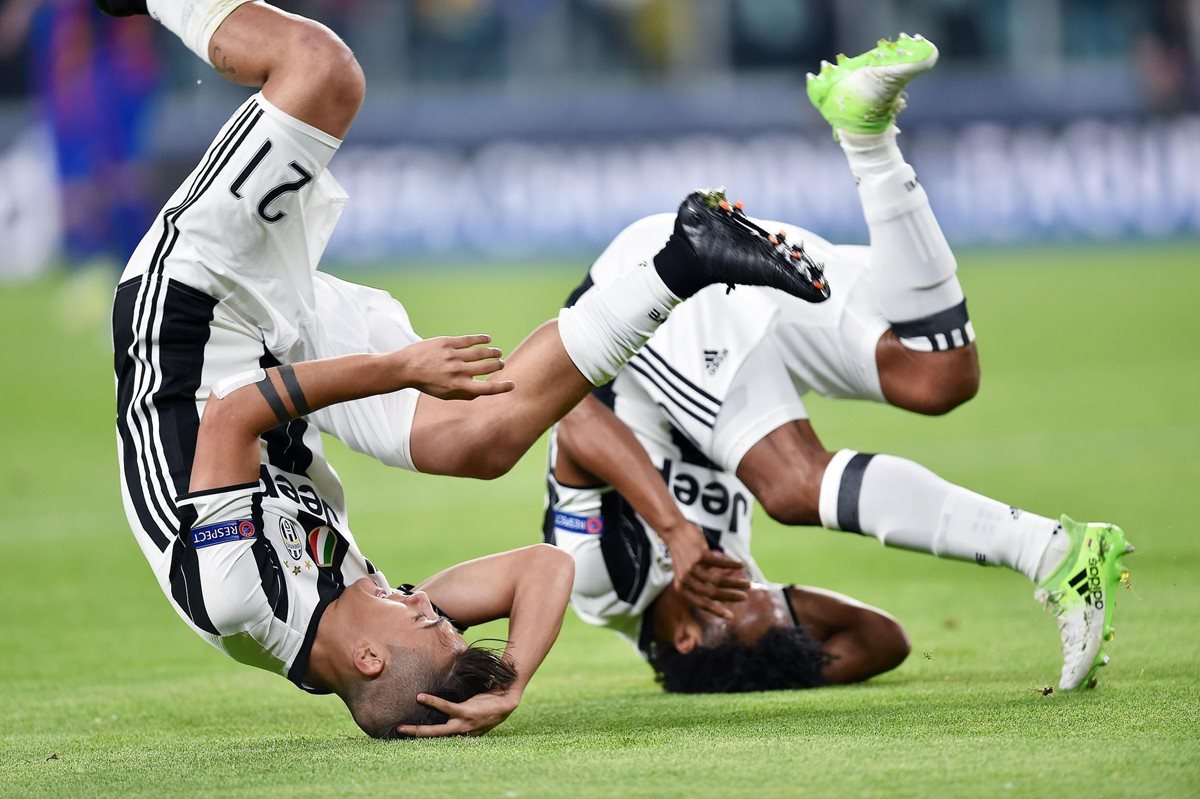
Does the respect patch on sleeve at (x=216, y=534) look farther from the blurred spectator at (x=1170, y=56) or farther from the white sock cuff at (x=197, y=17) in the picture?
the blurred spectator at (x=1170, y=56)

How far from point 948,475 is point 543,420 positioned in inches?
205

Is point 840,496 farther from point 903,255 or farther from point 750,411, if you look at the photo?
point 903,255

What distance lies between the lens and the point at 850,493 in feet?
15.5

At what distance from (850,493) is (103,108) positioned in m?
12.9

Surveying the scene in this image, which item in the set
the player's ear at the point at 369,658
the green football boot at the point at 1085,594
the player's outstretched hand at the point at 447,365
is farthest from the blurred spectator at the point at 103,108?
the green football boot at the point at 1085,594

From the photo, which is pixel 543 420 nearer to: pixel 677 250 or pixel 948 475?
pixel 677 250

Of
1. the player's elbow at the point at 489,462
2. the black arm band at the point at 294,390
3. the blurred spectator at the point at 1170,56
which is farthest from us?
the blurred spectator at the point at 1170,56

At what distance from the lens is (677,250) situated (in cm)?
424

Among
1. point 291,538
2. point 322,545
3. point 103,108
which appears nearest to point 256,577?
point 291,538

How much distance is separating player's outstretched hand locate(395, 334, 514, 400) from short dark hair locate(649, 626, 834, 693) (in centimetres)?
141

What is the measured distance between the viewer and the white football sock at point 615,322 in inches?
168

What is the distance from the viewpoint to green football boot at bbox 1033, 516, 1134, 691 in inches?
170

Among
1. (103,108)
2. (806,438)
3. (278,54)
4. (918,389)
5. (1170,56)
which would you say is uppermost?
(1170,56)

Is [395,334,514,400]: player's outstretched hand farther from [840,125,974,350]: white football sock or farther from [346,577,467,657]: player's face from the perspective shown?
[840,125,974,350]: white football sock
